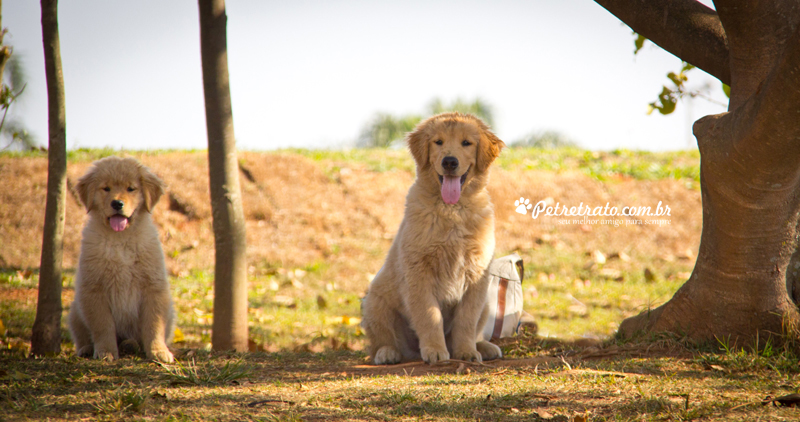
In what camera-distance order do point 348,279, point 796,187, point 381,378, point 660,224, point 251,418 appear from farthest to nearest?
point 660,224 → point 348,279 → point 796,187 → point 381,378 → point 251,418

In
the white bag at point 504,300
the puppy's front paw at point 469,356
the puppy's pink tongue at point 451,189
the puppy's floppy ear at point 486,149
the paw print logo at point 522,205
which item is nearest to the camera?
the puppy's front paw at point 469,356

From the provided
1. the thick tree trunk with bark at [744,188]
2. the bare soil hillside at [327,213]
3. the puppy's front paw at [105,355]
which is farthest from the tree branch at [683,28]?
the bare soil hillside at [327,213]

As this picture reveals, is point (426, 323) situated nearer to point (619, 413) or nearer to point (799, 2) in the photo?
point (619, 413)

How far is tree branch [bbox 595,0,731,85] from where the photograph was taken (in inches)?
155

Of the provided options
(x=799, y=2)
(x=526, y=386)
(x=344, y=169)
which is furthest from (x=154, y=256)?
(x=344, y=169)

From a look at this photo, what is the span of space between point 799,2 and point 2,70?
553 centimetres

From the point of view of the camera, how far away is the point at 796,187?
362 centimetres

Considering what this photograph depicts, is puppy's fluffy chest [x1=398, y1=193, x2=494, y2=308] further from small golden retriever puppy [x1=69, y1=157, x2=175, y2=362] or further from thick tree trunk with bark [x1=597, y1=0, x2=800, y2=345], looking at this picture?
small golden retriever puppy [x1=69, y1=157, x2=175, y2=362]

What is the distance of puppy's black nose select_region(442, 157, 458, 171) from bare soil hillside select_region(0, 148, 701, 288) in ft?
13.9

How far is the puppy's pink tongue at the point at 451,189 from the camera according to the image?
3953mm

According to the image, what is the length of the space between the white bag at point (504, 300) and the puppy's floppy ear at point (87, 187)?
10.6 ft

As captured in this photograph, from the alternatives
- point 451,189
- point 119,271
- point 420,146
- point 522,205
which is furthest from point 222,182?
point 522,205

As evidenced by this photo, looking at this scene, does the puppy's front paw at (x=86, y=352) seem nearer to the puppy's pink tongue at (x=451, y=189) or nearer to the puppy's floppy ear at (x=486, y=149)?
the puppy's pink tongue at (x=451, y=189)

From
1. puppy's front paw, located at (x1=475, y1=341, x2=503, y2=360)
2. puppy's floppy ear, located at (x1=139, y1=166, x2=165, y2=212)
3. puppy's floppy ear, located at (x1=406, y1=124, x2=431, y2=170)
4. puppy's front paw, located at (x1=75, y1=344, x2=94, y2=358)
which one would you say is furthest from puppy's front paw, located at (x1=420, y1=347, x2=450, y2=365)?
puppy's front paw, located at (x1=75, y1=344, x2=94, y2=358)
